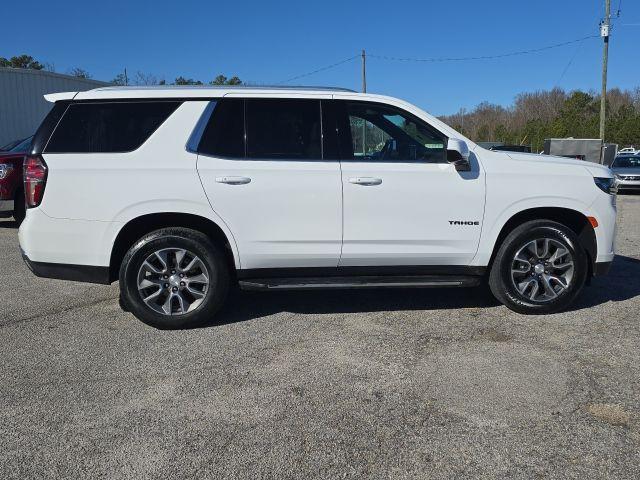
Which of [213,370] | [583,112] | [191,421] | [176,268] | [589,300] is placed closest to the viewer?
[191,421]

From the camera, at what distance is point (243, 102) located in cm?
460

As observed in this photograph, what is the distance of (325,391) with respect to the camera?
3.48 metres

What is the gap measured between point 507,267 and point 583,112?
228 ft

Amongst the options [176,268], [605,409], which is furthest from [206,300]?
[605,409]

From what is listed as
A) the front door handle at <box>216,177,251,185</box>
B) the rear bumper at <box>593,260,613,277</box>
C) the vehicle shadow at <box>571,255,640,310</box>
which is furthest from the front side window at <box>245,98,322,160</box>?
the vehicle shadow at <box>571,255,640,310</box>

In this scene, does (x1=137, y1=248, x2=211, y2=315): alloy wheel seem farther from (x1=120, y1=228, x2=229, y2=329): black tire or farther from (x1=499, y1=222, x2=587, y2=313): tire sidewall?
(x1=499, y1=222, x2=587, y2=313): tire sidewall

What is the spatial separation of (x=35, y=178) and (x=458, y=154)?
3412 millimetres

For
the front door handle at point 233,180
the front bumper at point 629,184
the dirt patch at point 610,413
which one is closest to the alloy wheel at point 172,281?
the front door handle at point 233,180

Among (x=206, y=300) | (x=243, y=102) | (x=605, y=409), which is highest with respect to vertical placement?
(x=243, y=102)

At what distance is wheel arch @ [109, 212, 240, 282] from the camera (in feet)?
14.9

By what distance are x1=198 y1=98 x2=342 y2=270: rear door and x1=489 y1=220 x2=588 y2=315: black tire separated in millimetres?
1470

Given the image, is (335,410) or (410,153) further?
(410,153)

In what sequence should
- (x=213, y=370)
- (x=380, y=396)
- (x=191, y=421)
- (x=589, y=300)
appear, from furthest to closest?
(x=589, y=300)
(x=213, y=370)
(x=380, y=396)
(x=191, y=421)

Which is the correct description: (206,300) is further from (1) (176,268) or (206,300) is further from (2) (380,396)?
(2) (380,396)
